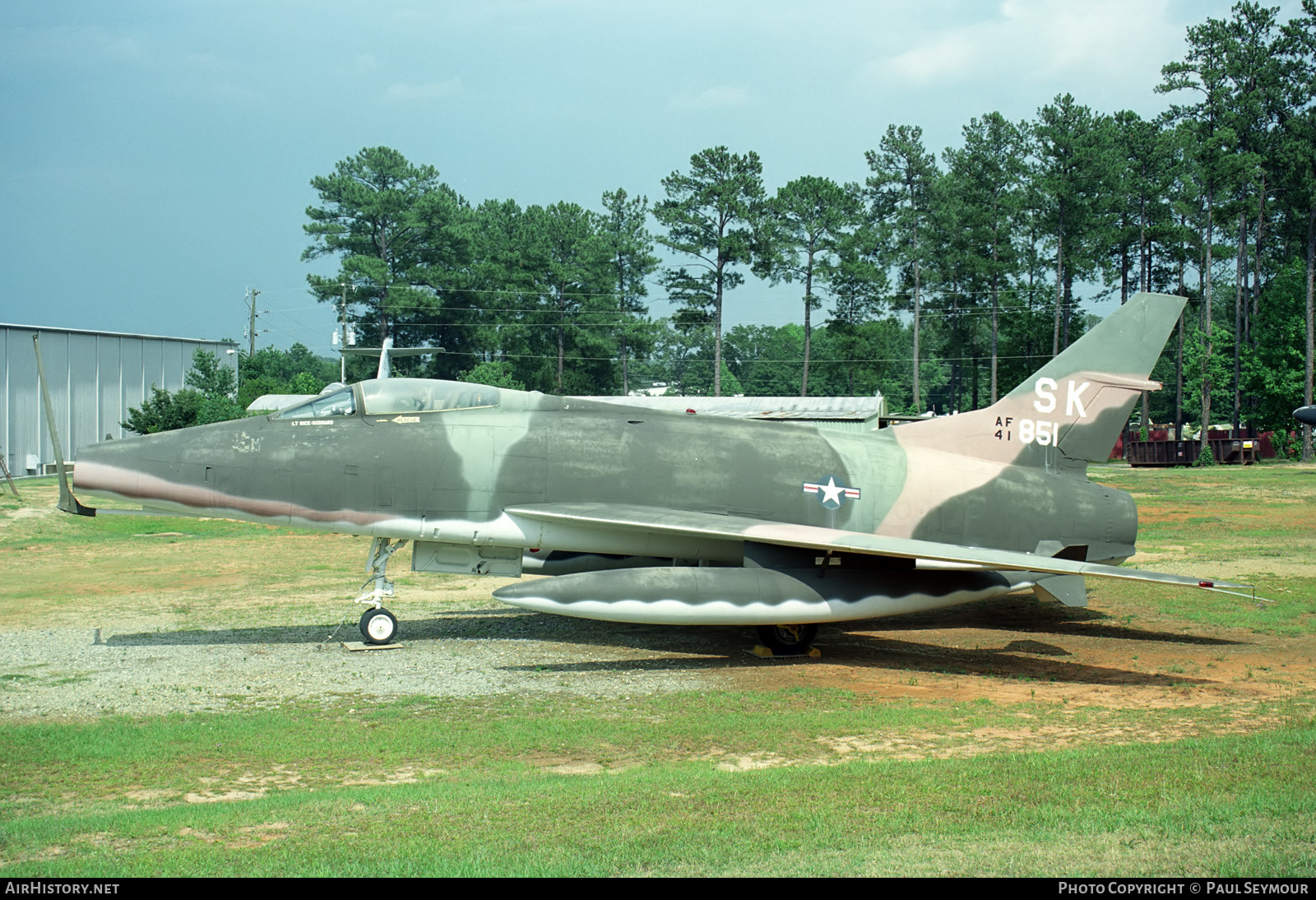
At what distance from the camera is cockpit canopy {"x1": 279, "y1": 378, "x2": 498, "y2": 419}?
12781 millimetres

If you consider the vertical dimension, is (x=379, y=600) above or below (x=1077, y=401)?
below

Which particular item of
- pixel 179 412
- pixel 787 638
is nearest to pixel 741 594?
pixel 787 638

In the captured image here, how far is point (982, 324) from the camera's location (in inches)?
3317

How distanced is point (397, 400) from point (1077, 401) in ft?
31.9

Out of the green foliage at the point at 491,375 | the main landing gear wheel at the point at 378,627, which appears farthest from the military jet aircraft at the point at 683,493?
the green foliage at the point at 491,375

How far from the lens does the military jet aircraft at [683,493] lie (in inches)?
465

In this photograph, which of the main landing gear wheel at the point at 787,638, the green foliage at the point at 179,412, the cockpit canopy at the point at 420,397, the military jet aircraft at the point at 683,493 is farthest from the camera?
the green foliage at the point at 179,412

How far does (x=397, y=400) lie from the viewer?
12898mm

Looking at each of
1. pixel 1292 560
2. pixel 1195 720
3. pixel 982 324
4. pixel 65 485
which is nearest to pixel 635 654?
pixel 1195 720

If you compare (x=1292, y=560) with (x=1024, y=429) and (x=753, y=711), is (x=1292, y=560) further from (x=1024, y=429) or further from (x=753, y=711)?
(x=753, y=711)

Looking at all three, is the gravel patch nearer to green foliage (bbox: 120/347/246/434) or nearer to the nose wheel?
the nose wheel

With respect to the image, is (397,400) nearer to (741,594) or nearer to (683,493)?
(683,493)

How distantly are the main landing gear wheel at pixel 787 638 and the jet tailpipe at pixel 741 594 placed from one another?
1.03 meters

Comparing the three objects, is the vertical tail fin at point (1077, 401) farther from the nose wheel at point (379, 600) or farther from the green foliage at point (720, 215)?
the green foliage at point (720, 215)
